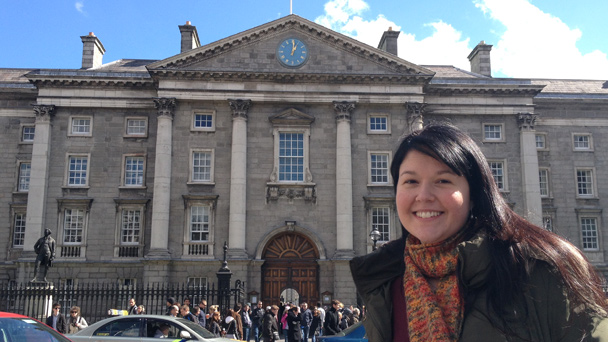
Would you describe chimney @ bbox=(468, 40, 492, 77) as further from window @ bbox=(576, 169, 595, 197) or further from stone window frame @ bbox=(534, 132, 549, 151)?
window @ bbox=(576, 169, 595, 197)

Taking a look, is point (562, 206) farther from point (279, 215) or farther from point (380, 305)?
point (380, 305)

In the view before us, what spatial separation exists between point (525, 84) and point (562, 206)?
8530 millimetres

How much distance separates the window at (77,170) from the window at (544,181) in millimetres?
29417

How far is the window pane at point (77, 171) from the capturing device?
34250 millimetres

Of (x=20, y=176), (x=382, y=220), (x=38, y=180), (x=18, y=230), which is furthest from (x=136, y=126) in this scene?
(x=382, y=220)

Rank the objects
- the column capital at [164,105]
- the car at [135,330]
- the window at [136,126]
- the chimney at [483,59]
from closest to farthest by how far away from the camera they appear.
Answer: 1. the car at [135,330]
2. the column capital at [164,105]
3. the window at [136,126]
4. the chimney at [483,59]

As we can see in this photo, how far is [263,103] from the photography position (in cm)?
3422

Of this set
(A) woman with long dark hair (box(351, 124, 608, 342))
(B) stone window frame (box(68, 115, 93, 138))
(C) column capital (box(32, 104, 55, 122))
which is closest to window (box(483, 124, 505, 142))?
(B) stone window frame (box(68, 115, 93, 138))

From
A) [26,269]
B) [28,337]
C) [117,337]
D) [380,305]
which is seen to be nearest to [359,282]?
[380,305]

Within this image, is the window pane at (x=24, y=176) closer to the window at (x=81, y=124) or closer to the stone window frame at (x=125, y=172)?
the window at (x=81, y=124)

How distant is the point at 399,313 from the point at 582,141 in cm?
4049

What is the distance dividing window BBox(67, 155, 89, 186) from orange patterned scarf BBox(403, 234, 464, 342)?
114 ft

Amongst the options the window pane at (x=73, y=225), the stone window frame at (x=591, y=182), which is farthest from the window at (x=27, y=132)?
the stone window frame at (x=591, y=182)

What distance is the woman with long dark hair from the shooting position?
6.04ft
